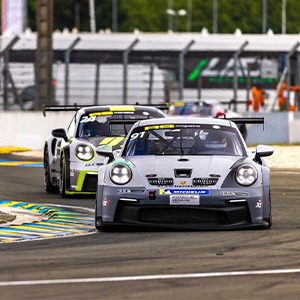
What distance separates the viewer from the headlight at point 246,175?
14.9 metres

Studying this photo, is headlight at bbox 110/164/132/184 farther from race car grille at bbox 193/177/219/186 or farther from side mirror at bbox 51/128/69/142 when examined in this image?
side mirror at bbox 51/128/69/142

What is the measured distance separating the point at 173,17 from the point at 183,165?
114294mm

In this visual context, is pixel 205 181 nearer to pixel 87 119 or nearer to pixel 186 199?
pixel 186 199

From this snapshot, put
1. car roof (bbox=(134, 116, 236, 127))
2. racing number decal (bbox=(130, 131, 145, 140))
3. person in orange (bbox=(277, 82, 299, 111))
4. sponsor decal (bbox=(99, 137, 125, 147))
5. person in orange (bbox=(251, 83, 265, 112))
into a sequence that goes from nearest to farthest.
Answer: racing number decal (bbox=(130, 131, 145, 140)) → car roof (bbox=(134, 116, 236, 127)) → sponsor decal (bbox=(99, 137, 125, 147)) → person in orange (bbox=(277, 82, 299, 111)) → person in orange (bbox=(251, 83, 265, 112))

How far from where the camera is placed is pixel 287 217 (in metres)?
16.7

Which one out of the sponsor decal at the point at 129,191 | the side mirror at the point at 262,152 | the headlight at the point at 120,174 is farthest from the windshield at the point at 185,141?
the sponsor decal at the point at 129,191

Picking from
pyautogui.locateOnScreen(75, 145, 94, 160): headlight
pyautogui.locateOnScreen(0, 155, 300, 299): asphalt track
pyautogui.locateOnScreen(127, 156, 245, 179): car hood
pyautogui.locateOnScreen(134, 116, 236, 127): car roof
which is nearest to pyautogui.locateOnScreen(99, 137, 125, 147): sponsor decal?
pyautogui.locateOnScreen(75, 145, 94, 160): headlight

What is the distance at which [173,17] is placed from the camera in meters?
129

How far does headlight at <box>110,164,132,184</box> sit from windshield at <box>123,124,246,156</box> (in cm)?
66

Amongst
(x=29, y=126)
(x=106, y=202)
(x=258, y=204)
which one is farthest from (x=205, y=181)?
(x=29, y=126)

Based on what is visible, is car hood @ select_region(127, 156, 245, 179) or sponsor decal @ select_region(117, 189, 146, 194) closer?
sponsor decal @ select_region(117, 189, 146, 194)

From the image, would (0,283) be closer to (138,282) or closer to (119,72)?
(138,282)

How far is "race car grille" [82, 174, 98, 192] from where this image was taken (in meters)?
19.9

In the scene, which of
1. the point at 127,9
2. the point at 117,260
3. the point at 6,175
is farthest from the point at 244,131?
the point at 127,9
